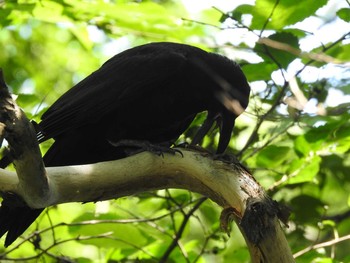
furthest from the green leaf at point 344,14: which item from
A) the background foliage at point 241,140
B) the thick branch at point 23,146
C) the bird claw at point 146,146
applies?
the thick branch at point 23,146

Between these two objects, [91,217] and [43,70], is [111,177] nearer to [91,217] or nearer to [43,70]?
[91,217]

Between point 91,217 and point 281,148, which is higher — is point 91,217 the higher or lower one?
the lower one

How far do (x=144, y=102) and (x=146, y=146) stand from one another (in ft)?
1.60

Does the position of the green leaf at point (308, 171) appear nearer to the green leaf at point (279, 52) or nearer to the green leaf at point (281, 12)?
the green leaf at point (279, 52)

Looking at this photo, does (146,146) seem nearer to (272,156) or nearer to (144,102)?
(144,102)

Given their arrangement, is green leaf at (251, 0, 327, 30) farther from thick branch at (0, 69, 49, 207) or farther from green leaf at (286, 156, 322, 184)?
thick branch at (0, 69, 49, 207)

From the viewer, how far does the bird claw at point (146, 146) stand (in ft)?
10.8

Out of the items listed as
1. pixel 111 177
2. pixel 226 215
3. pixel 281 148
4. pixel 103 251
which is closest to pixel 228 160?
pixel 226 215

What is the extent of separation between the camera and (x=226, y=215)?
3.13 metres

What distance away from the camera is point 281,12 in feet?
12.3

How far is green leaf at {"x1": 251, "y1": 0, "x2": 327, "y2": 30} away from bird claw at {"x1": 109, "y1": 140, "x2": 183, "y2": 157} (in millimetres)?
846

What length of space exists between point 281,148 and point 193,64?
75 centimetres

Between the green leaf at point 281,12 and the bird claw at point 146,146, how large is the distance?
0.85 metres

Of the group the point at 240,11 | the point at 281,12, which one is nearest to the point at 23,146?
the point at 240,11
